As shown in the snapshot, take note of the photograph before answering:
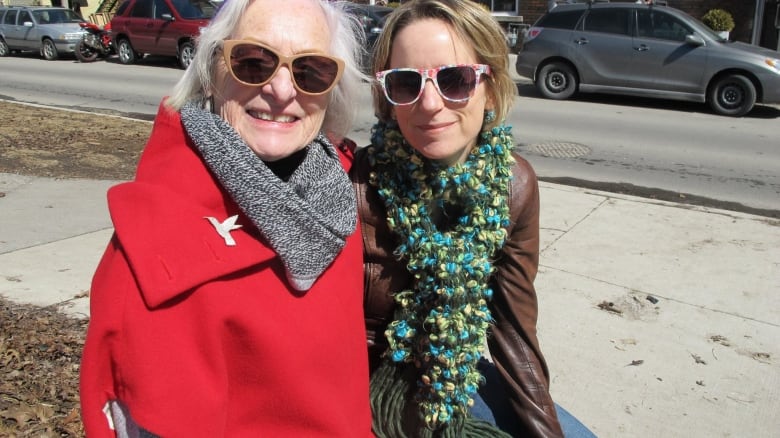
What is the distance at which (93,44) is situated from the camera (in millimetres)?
20156

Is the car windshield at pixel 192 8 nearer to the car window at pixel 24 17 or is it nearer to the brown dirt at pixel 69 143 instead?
the brown dirt at pixel 69 143

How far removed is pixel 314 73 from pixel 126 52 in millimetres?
19198

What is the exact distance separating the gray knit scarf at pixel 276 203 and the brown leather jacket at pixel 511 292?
276 millimetres

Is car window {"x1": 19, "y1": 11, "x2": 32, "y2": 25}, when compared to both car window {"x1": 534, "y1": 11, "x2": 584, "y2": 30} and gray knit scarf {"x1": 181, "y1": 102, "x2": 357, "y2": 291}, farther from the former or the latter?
gray knit scarf {"x1": 181, "y1": 102, "x2": 357, "y2": 291}

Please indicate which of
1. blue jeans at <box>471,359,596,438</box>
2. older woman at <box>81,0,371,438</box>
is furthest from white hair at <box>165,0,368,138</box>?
blue jeans at <box>471,359,596,438</box>

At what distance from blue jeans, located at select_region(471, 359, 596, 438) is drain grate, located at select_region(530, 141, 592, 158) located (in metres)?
6.80

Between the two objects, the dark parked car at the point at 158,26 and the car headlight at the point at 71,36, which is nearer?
the dark parked car at the point at 158,26

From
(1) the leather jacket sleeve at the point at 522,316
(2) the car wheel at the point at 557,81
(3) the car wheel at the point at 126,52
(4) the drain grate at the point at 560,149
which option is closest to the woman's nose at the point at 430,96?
(1) the leather jacket sleeve at the point at 522,316

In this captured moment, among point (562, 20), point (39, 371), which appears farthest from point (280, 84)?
point (562, 20)

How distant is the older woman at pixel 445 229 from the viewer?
1732mm

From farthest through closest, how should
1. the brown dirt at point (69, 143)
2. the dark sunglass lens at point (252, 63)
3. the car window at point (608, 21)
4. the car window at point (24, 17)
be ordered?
the car window at point (24, 17) → the car window at point (608, 21) → the brown dirt at point (69, 143) → the dark sunglass lens at point (252, 63)

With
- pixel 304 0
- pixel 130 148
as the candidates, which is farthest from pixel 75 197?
pixel 304 0

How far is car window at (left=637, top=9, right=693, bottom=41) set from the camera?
452 inches

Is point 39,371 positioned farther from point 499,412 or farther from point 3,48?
point 3,48
